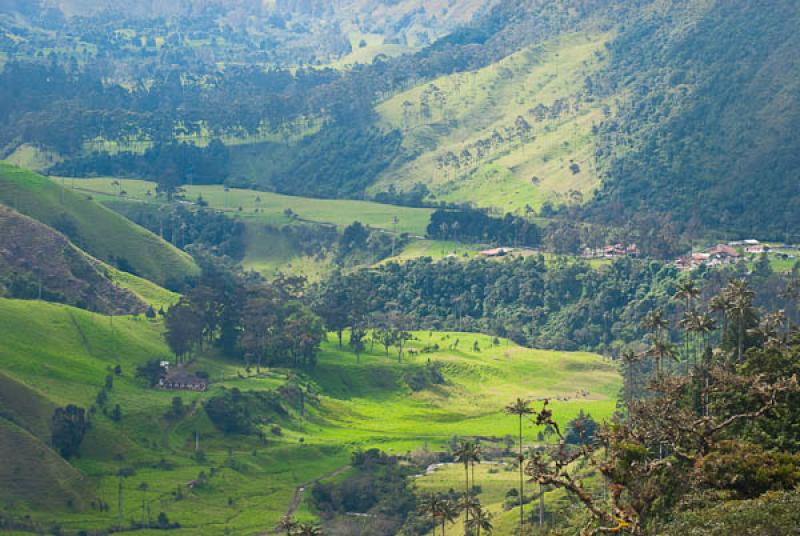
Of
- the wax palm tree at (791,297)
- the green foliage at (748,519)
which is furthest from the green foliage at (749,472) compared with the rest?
the wax palm tree at (791,297)

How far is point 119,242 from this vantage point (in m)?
191

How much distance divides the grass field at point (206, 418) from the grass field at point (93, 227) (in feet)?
104

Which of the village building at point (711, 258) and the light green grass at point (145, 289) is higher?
the village building at point (711, 258)

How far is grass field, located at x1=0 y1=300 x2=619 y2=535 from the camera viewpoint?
11356cm

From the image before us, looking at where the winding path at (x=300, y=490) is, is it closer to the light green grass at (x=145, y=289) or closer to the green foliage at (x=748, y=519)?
the light green grass at (x=145, y=289)

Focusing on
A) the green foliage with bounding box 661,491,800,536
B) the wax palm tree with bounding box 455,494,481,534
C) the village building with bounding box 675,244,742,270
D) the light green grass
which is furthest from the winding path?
the village building with bounding box 675,244,742,270

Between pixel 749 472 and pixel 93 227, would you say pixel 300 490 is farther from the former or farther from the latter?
pixel 93 227

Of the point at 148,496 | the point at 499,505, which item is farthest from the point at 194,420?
the point at 499,505

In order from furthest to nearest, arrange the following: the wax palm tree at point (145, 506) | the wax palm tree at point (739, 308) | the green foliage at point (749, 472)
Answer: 1. the wax palm tree at point (145, 506)
2. the wax palm tree at point (739, 308)
3. the green foliage at point (749, 472)

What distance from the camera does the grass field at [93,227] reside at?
7328 inches

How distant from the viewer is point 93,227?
191125mm

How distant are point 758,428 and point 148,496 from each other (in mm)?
54565

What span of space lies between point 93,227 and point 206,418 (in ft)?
216

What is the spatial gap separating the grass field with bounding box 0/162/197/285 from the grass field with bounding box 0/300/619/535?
104ft
